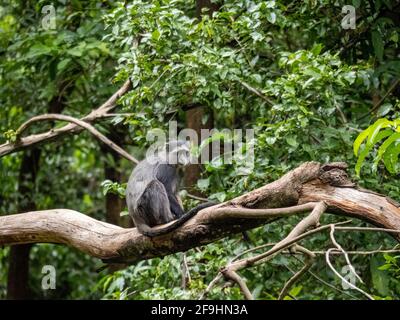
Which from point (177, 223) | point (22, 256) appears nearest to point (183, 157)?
point (177, 223)

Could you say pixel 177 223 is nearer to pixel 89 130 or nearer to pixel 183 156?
pixel 183 156

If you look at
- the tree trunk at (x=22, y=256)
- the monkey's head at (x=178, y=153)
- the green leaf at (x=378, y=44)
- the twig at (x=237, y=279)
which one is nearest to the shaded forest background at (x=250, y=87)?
the green leaf at (x=378, y=44)

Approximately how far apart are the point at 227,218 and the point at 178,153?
1963 mm

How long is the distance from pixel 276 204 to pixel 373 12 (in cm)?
266

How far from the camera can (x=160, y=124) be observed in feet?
18.7

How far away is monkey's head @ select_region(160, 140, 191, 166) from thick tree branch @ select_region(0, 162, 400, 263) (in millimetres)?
1107

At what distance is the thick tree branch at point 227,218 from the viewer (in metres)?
3.61

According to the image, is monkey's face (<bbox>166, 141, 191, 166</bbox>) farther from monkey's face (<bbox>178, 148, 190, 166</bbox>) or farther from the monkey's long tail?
the monkey's long tail

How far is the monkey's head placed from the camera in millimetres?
5730

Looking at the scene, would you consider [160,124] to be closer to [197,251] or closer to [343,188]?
[197,251]

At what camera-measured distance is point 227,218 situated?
384 cm
